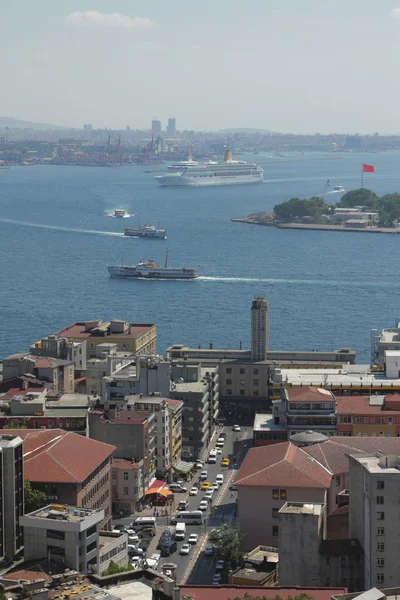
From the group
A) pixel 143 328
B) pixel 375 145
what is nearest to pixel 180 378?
pixel 143 328

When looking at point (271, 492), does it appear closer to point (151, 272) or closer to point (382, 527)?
point (382, 527)

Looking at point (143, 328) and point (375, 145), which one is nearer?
point (143, 328)

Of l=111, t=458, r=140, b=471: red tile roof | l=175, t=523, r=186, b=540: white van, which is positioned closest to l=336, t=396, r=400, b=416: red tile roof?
l=111, t=458, r=140, b=471: red tile roof

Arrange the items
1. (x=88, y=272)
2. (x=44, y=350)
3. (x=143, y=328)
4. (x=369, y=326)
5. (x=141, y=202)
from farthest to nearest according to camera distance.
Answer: (x=141, y=202)
(x=88, y=272)
(x=369, y=326)
(x=143, y=328)
(x=44, y=350)

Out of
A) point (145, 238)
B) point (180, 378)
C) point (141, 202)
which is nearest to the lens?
point (180, 378)

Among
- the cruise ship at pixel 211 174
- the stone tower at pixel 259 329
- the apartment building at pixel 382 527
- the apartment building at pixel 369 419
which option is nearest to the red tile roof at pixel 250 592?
the apartment building at pixel 382 527

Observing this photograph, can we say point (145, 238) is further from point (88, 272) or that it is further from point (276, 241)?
point (88, 272)

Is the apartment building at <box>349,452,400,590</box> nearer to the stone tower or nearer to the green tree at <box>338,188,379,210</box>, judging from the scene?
the stone tower

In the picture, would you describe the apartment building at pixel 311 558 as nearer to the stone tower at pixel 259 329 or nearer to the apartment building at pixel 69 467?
the apartment building at pixel 69 467

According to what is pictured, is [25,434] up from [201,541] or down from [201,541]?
up
